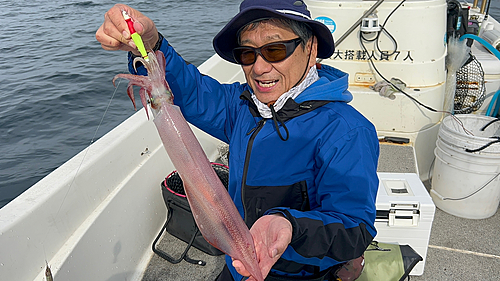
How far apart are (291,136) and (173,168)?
8.13 ft

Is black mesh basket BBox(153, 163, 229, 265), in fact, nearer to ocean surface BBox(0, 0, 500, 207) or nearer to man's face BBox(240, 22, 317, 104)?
ocean surface BBox(0, 0, 500, 207)

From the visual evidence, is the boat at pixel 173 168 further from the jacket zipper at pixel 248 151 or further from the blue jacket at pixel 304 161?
the jacket zipper at pixel 248 151

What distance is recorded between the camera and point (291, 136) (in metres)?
1.72

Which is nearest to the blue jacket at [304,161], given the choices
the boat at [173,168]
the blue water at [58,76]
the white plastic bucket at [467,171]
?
the boat at [173,168]

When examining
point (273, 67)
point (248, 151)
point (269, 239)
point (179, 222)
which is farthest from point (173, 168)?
point (269, 239)

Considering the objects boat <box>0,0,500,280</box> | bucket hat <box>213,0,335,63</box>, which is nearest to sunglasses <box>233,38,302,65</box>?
bucket hat <box>213,0,335,63</box>

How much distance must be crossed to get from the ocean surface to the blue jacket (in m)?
1.42

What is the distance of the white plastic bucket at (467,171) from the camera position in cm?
359

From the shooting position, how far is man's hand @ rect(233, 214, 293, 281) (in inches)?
50.8

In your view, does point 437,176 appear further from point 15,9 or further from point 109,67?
point 15,9

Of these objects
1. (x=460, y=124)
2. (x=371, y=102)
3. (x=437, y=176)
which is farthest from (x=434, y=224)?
(x=371, y=102)

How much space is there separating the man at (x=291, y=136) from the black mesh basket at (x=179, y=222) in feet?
4.49

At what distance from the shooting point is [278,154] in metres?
1.76

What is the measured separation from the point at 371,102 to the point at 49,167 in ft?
17.2
